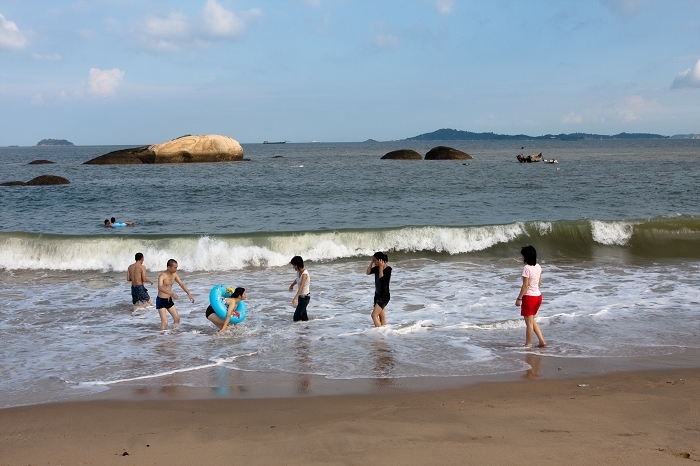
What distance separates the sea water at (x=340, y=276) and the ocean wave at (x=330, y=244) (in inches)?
2.4

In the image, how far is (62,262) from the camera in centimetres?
1770

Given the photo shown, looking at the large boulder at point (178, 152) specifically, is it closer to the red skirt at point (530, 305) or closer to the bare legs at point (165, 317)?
the bare legs at point (165, 317)

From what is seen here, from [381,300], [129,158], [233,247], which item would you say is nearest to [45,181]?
[129,158]

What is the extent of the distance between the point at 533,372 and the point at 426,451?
120 inches

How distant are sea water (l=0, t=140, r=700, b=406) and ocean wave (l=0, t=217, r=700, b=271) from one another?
0.06 metres

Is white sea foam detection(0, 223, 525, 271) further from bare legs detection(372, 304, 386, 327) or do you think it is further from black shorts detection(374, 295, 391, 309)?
black shorts detection(374, 295, 391, 309)

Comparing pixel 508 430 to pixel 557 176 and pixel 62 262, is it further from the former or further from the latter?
pixel 557 176

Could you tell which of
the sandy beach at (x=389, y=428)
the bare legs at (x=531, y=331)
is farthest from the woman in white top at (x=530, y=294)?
the sandy beach at (x=389, y=428)

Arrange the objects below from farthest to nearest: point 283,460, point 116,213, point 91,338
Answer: point 116,213
point 91,338
point 283,460

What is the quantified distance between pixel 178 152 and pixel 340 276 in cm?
4414

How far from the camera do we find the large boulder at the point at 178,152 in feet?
183

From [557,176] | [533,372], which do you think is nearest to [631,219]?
[533,372]

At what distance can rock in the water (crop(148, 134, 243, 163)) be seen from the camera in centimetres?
5606

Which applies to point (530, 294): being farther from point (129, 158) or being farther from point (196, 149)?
point (129, 158)
